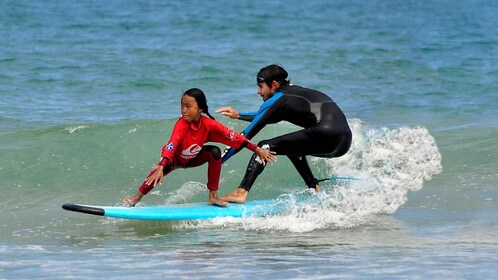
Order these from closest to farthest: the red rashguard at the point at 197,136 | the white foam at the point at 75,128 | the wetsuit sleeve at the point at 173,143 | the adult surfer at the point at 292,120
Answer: the wetsuit sleeve at the point at 173,143 → the red rashguard at the point at 197,136 → the adult surfer at the point at 292,120 → the white foam at the point at 75,128

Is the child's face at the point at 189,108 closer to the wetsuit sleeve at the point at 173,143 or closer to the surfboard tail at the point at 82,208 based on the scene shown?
the wetsuit sleeve at the point at 173,143

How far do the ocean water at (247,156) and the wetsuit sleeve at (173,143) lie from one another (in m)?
0.58

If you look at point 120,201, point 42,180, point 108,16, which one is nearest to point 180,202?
point 120,201

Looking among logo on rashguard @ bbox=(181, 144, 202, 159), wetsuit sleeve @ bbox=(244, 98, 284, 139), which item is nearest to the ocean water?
logo on rashguard @ bbox=(181, 144, 202, 159)

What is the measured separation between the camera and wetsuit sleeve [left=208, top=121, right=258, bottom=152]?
7.38 meters

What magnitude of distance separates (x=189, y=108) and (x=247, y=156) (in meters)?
3.55

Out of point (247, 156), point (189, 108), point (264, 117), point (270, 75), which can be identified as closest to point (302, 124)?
point (264, 117)

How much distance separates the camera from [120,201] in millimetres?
8914

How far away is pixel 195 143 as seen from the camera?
24.2 ft

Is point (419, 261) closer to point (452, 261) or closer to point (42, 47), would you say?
point (452, 261)

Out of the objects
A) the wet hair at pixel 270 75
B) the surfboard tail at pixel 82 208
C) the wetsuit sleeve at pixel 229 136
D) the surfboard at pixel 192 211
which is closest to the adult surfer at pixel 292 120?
the wet hair at pixel 270 75

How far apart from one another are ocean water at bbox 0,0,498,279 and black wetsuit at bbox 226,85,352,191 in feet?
1.42

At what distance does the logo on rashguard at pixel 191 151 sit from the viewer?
739cm

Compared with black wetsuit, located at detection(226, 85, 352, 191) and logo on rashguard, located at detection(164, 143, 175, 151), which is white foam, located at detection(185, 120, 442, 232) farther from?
logo on rashguard, located at detection(164, 143, 175, 151)
